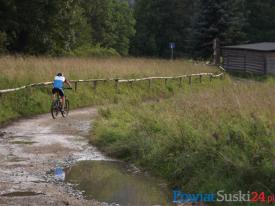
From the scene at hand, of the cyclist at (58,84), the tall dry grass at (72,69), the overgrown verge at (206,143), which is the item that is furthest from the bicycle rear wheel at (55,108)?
A: the overgrown verge at (206,143)

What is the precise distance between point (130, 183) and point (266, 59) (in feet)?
146

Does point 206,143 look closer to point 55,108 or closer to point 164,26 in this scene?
point 55,108

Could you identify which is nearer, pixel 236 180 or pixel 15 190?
pixel 236 180

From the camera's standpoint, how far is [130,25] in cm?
9325

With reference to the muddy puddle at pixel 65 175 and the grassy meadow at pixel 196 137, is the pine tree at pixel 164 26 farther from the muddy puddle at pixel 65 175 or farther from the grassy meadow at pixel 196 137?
the muddy puddle at pixel 65 175

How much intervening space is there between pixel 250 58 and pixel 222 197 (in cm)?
4906

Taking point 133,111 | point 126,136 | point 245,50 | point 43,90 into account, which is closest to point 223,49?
point 245,50

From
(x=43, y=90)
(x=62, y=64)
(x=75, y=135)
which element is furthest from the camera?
(x=62, y=64)

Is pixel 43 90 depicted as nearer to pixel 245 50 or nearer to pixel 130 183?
pixel 130 183

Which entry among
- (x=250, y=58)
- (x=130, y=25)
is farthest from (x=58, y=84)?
(x=130, y=25)

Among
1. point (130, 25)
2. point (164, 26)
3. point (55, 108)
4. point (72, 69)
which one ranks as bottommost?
point (55, 108)

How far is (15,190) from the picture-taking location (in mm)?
9805

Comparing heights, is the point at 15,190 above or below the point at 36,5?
below

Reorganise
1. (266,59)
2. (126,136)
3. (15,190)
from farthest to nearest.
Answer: (266,59), (126,136), (15,190)
